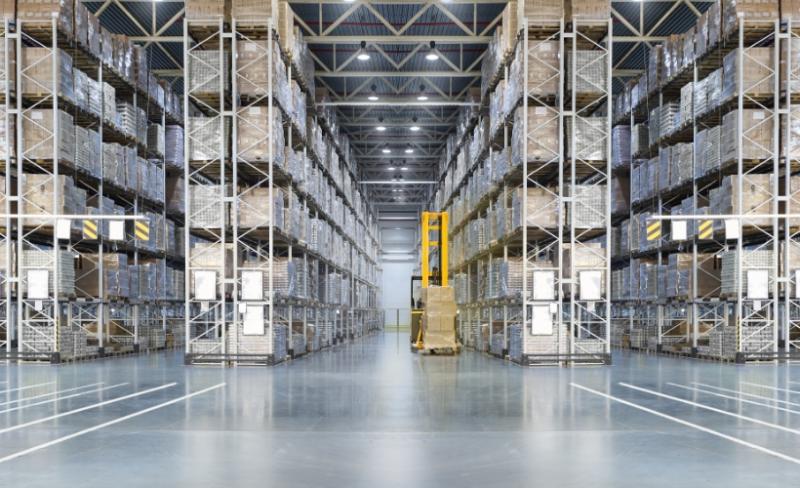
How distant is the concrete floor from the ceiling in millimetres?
12182

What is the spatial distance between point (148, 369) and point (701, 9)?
19.3 metres

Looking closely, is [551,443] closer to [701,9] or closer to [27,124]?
[27,124]

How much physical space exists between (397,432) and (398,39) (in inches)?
666

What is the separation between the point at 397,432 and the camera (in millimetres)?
8078

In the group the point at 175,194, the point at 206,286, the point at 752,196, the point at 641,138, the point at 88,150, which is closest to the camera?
the point at 206,286

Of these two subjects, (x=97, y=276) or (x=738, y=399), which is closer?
(x=738, y=399)

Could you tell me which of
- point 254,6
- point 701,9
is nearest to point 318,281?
point 254,6

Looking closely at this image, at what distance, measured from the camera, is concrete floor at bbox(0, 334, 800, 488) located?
6.02 meters

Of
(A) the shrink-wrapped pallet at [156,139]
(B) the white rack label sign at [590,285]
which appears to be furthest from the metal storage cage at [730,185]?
(A) the shrink-wrapped pallet at [156,139]

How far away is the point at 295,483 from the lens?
5727mm

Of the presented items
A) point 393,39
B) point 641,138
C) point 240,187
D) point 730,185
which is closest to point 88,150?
point 240,187

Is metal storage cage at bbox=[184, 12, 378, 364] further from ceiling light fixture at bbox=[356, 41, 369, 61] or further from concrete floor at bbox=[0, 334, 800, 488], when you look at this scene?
ceiling light fixture at bbox=[356, 41, 369, 61]

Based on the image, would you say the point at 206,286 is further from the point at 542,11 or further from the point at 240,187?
the point at 542,11

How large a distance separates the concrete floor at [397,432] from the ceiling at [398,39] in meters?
12.2
